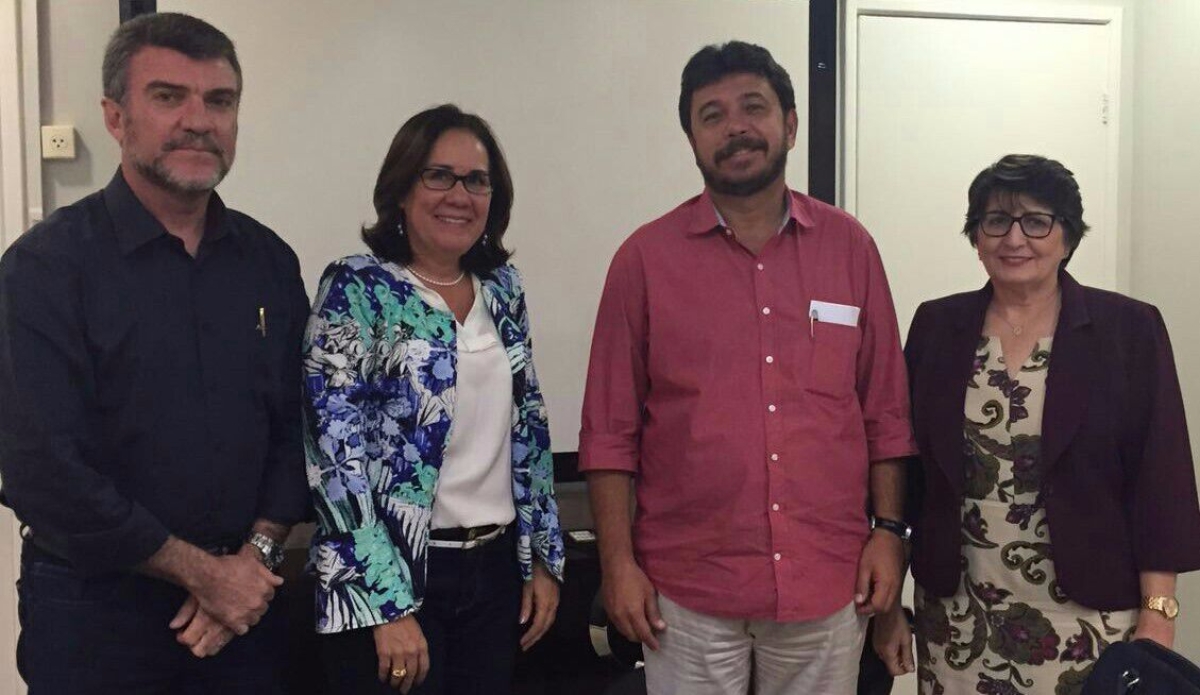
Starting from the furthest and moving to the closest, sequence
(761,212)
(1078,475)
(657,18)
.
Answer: (657,18) → (761,212) → (1078,475)

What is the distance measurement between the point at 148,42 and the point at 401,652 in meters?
1.06

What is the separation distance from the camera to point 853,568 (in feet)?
5.38

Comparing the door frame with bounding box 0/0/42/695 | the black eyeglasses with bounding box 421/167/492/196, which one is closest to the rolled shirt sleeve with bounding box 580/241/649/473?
the black eyeglasses with bounding box 421/167/492/196

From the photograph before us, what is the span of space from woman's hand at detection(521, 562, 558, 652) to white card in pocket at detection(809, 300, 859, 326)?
69 centimetres

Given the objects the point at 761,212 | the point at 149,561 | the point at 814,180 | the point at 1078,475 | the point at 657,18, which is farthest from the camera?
the point at 814,180

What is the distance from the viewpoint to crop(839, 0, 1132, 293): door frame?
283 cm

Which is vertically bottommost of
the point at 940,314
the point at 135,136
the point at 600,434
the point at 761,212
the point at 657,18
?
the point at 600,434

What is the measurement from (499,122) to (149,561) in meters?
1.52

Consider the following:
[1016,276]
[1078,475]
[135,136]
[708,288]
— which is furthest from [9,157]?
[1078,475]

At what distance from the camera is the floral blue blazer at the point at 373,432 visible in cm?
145

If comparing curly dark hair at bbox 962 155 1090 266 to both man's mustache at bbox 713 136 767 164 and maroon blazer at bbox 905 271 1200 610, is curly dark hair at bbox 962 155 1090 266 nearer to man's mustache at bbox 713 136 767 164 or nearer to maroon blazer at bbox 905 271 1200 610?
maroon blazer at bbox 905 271 1200 610

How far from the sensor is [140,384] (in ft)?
4.59

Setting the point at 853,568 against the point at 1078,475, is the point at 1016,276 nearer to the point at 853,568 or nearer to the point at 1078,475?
the point at 1078,475

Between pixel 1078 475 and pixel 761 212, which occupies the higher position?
pixel 761 212
